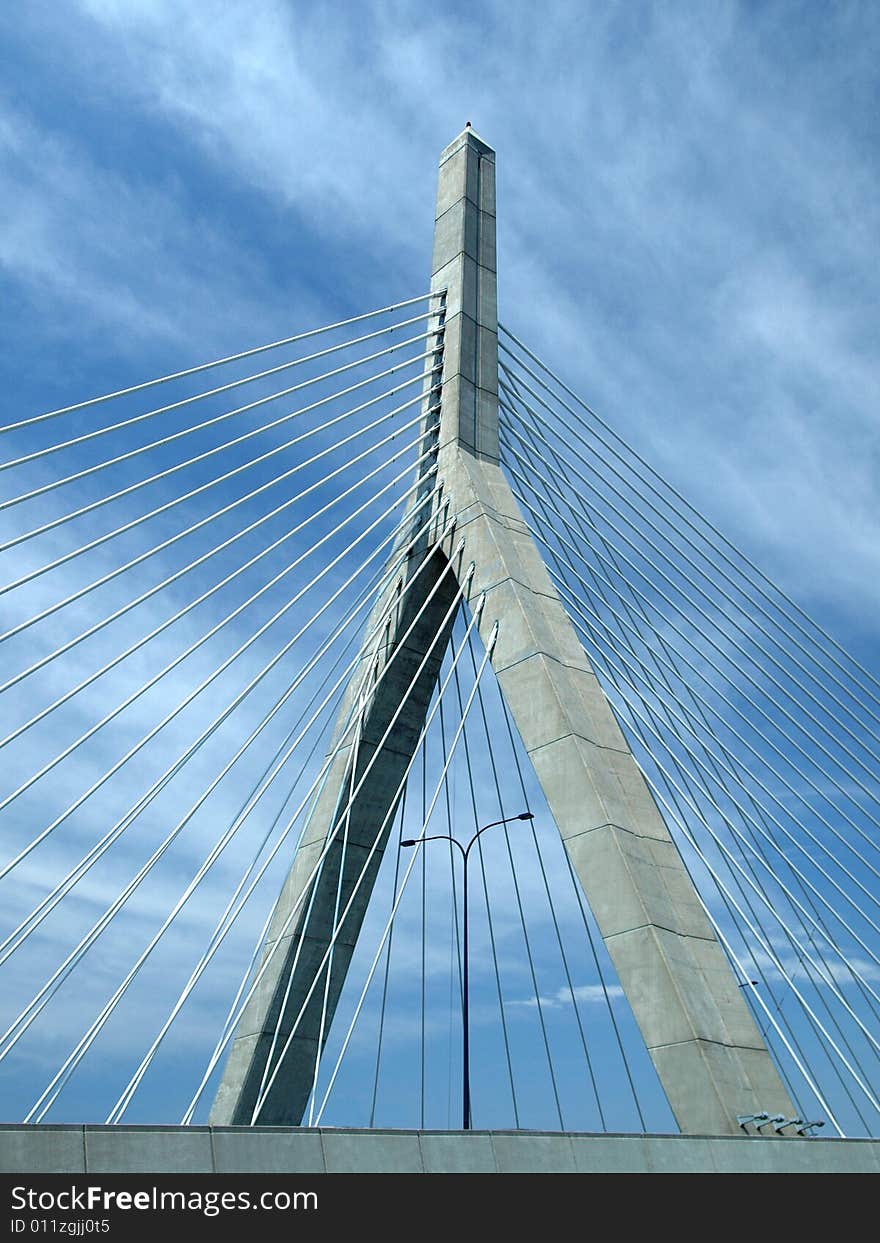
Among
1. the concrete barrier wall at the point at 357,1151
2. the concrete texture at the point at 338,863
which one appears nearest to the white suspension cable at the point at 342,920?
the concrete texture at the point at 338,863

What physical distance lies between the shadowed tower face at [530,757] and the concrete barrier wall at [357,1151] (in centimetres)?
193

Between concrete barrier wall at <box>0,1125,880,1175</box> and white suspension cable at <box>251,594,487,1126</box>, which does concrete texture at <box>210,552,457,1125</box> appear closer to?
white suspension cable at <box>251,594,487,1126</box>

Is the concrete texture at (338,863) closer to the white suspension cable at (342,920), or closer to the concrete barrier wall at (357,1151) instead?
the white suspension cable at (342,920)

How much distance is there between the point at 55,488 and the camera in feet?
47.4

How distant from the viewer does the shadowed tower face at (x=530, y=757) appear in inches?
518

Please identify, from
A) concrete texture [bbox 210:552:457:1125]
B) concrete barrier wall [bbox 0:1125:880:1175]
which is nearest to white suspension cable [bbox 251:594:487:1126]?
concrete texture [bbox 210:552:457:1125]

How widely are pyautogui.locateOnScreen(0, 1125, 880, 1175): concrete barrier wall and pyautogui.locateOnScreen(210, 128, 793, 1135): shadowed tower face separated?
193cm

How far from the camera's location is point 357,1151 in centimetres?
879

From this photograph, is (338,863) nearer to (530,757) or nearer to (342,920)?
(342,920)

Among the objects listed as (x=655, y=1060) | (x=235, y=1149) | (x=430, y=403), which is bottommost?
(x=235, y=1149)

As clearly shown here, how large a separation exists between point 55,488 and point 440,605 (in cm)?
711

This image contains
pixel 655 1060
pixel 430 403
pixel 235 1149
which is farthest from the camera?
pixel 430 403
